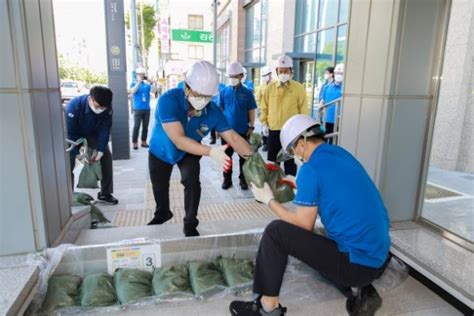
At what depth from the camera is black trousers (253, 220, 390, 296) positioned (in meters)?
1.96

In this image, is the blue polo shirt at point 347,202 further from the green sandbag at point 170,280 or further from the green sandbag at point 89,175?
the green sandbag at point 89,175

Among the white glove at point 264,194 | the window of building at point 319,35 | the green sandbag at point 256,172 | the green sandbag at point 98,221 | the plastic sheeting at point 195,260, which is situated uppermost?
the window of building at point 319,35

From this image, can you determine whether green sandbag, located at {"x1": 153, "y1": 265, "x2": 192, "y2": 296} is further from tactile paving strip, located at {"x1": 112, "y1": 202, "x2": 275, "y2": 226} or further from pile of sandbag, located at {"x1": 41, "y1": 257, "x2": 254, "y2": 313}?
tactile paving strip, located at {"x1": 112, "y1": 202, "x2": 275, "y2": 226}

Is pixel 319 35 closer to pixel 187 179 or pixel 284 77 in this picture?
pixel 284 77

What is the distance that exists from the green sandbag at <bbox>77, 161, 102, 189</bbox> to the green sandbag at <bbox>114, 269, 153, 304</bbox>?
2192 mm

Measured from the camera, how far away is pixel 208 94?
9.43 ft

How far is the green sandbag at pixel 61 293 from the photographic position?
7.06 ft

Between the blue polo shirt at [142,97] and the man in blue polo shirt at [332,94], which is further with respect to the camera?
the blue polo shirt at [142,97]

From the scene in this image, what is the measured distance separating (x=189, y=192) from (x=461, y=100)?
11.3 feet

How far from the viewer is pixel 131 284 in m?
2.32

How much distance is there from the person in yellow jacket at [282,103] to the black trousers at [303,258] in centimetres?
298

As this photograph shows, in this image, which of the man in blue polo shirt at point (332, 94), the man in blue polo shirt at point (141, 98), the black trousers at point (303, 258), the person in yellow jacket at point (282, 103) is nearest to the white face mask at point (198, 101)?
the black trousers at point (303, 258)

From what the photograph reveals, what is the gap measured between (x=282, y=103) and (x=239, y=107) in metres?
0.60

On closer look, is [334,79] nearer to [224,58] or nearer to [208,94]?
[208,94]
